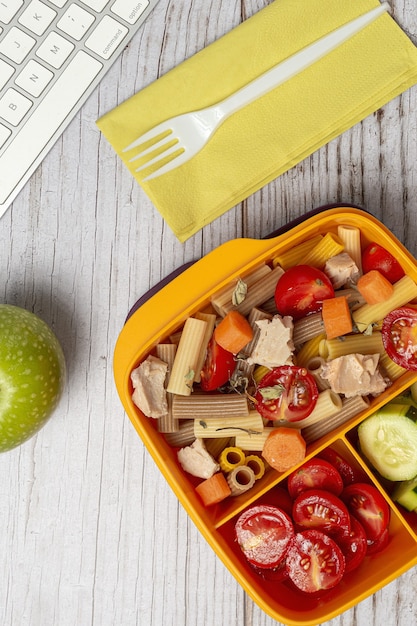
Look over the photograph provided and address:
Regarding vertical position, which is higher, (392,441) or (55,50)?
(55,50)

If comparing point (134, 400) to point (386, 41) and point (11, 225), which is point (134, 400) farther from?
point (386, 41)

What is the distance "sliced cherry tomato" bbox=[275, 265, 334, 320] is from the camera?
112 centimetres

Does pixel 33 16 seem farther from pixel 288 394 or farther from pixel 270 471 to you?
pixel 270 471

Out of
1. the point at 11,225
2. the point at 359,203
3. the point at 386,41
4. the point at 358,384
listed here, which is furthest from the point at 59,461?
the point at 386,41

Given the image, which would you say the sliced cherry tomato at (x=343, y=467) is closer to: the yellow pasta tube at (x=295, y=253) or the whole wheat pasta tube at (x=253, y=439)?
the whole wheat pasta tube at (x=253, y=439)

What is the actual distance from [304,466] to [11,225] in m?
0.73

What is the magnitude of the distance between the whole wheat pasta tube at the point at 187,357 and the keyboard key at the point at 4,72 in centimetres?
60

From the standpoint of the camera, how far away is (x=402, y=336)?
1.13m

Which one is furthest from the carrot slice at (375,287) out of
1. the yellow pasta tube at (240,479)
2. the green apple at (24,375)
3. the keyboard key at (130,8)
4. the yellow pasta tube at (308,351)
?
the keyboard key at (130,8)

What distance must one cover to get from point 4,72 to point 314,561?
1.08 metres

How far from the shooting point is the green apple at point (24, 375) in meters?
1.11

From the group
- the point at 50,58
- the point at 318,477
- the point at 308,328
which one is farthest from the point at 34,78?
the point at 318,477

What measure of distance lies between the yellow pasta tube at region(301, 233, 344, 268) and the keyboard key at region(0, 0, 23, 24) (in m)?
0.74

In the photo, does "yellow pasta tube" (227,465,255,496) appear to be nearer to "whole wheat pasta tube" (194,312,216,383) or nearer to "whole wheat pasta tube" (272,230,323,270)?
"whole wheat pasta tube" (194,312,216,383)
